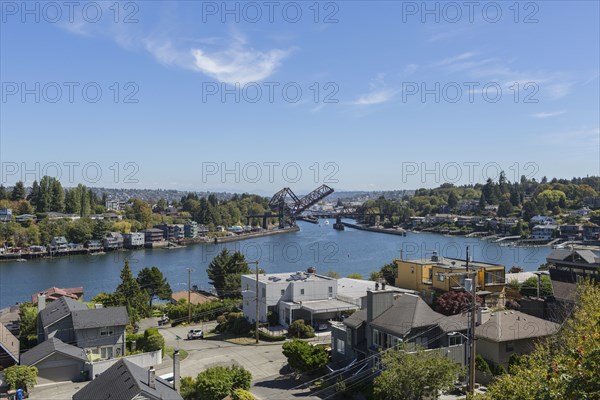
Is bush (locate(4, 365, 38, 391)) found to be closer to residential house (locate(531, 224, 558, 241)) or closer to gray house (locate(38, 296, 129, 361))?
gray house (locate(38, 296, 129, 361))

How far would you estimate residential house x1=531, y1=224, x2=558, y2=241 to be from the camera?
45.3m

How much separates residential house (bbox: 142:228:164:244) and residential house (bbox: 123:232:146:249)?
71 cm

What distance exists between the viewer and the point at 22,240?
38500 millimetres

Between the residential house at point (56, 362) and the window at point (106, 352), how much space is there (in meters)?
0.68

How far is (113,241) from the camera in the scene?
135ft

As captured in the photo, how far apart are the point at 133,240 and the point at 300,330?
34.2 metres

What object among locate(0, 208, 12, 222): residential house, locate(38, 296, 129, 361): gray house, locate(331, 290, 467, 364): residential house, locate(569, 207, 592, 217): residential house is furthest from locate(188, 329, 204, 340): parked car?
locate(569, 207, 592, 217): residential house

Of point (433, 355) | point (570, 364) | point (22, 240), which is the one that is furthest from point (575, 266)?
point (22, 240)

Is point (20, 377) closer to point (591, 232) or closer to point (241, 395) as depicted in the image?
point (241, 395)

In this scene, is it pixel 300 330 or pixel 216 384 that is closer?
pixel 216 384

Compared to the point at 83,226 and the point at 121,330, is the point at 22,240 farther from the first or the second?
the point at 121,330

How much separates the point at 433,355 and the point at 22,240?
39038 millimetres

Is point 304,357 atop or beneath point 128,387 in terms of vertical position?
beneath

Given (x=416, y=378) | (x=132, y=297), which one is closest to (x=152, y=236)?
(x=132, y=297)
